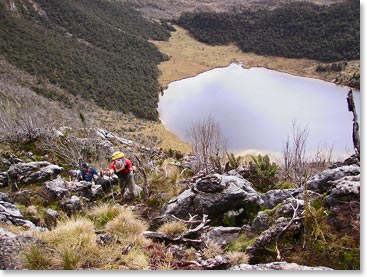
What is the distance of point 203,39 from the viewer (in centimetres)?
8094

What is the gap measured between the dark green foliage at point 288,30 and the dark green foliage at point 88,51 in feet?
37.1

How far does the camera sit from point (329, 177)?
5832 millimetres

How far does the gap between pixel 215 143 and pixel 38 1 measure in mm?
60734

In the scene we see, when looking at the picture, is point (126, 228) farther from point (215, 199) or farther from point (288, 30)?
point (288, 30)

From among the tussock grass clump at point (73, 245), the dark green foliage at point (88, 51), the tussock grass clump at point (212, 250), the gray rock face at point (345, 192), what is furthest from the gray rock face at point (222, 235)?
the dark green foliage at point (88, 51)

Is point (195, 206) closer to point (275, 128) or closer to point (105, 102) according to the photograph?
point (275, 128)

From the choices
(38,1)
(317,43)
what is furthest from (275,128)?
(38,1)

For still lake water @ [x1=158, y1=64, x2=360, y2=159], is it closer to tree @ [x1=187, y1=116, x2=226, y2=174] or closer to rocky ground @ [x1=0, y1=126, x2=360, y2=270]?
tree @ [x1=187, y1=116, x2=226, y2=174]

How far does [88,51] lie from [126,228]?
2287 inches

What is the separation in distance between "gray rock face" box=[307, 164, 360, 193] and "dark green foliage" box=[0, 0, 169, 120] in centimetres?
4022

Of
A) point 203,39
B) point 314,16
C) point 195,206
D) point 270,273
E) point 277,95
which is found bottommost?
point 270,273

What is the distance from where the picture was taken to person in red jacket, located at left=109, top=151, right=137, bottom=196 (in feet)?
25.9

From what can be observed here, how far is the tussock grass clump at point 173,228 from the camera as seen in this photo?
18.8 feet

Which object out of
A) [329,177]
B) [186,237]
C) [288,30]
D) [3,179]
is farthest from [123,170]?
[288,30]
